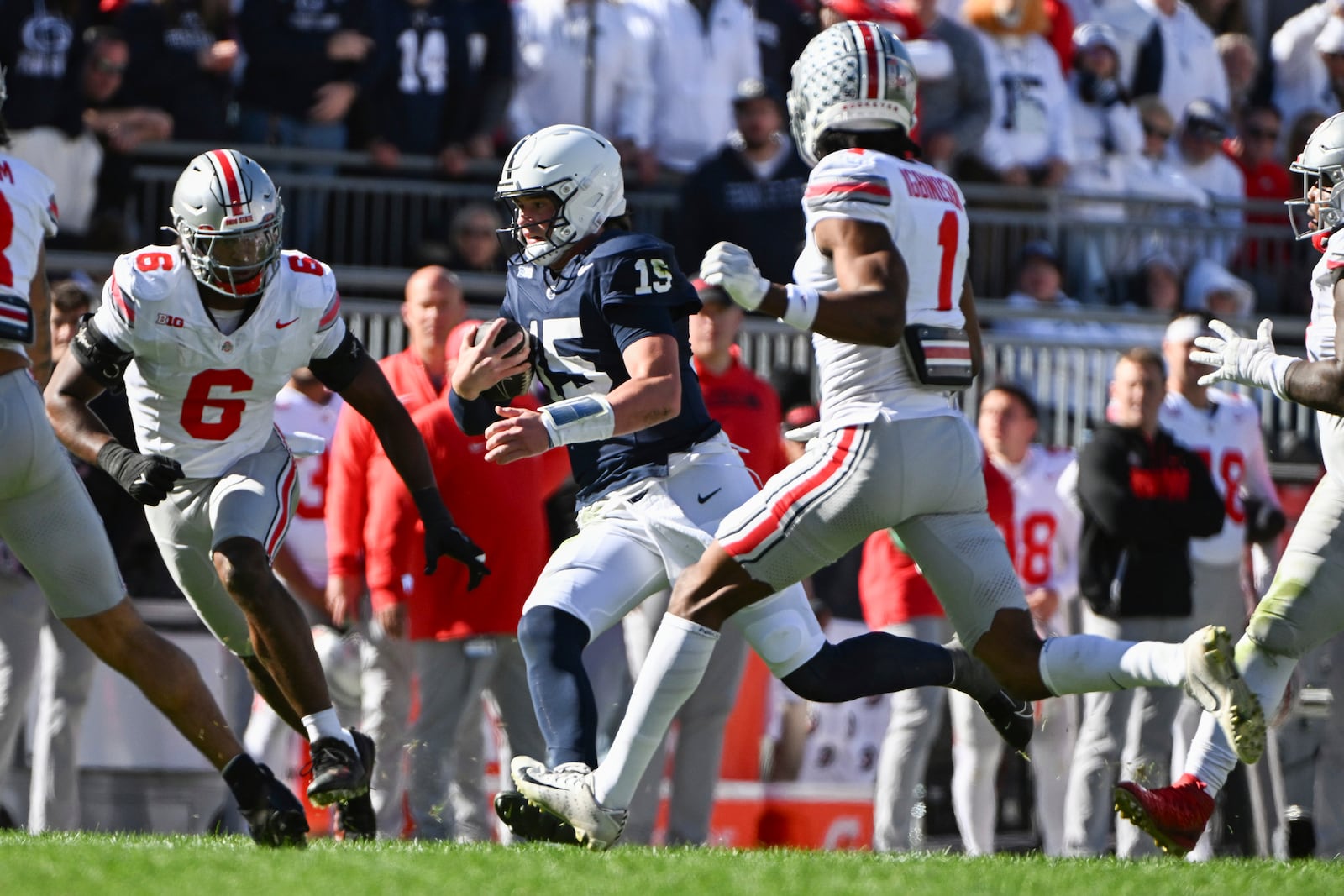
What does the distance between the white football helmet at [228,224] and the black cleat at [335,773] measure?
4.51 ft

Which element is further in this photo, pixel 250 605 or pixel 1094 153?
pixel 1094 153

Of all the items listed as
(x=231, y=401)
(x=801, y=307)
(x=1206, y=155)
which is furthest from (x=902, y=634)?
(x=1206, y=155)

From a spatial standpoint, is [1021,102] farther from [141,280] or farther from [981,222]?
[141,280]

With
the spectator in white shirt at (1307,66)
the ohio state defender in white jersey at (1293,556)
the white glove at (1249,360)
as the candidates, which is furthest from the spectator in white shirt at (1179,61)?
the white glove at (1249,360)

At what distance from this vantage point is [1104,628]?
8117 millimetres

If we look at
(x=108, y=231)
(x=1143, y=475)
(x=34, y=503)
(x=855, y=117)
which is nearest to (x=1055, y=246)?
(x=1143, y=475)

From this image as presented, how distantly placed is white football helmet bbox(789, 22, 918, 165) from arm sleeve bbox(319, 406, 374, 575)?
2.98 meters

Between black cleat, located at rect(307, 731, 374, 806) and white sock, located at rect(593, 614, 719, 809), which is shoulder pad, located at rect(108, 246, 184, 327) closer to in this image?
black cleat, located at rect(307, 731, 374, 806)

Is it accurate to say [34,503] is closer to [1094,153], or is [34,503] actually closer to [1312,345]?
[1312,345]

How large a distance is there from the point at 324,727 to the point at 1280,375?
9.25 feet

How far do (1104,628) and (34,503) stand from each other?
14.2 feet

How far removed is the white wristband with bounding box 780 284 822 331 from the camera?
5.01 meters

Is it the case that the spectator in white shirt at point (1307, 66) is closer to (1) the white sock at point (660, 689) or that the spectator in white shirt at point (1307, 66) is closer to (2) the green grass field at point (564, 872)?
(2) the green grass field at point (564, 872)

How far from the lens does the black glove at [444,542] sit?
6008 mm
